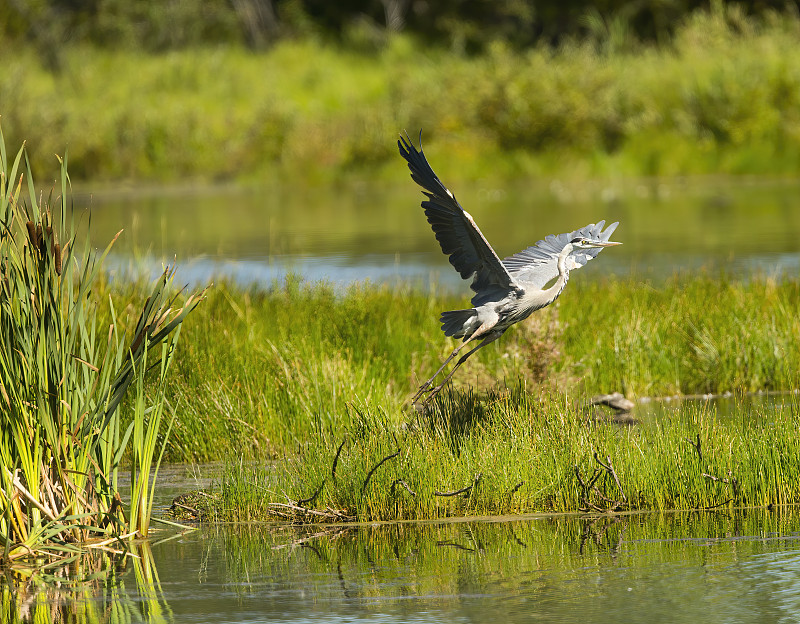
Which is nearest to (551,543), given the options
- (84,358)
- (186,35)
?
(84,358)

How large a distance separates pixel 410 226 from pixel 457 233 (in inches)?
607

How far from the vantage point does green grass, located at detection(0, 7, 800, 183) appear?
27109mm

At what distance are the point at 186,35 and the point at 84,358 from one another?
36.0 metres

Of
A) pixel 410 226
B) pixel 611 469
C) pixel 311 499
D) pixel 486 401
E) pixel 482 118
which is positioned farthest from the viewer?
pixel 482 118

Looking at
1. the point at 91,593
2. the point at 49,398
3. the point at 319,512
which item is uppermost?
the point at 49,398

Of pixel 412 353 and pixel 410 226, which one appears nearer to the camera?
pixel 412 353

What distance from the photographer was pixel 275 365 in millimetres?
8500

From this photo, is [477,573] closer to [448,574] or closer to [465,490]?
[448,574]

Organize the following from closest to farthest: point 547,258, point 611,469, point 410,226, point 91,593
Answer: point 91,593
point 611,469
point 547,258
point 410,226

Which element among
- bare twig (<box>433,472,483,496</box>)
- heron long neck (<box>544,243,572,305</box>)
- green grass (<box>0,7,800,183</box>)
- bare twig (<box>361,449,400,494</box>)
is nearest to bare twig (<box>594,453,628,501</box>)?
bare twig (<box>433,472,483,496</box>)

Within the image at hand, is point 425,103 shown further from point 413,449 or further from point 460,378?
point 413,449

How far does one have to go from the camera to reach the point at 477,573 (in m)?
5.55

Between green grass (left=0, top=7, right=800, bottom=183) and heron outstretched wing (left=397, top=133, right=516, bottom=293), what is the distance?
21.2 metres

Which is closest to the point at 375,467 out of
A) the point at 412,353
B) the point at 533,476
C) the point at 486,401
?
the point at 533,476
